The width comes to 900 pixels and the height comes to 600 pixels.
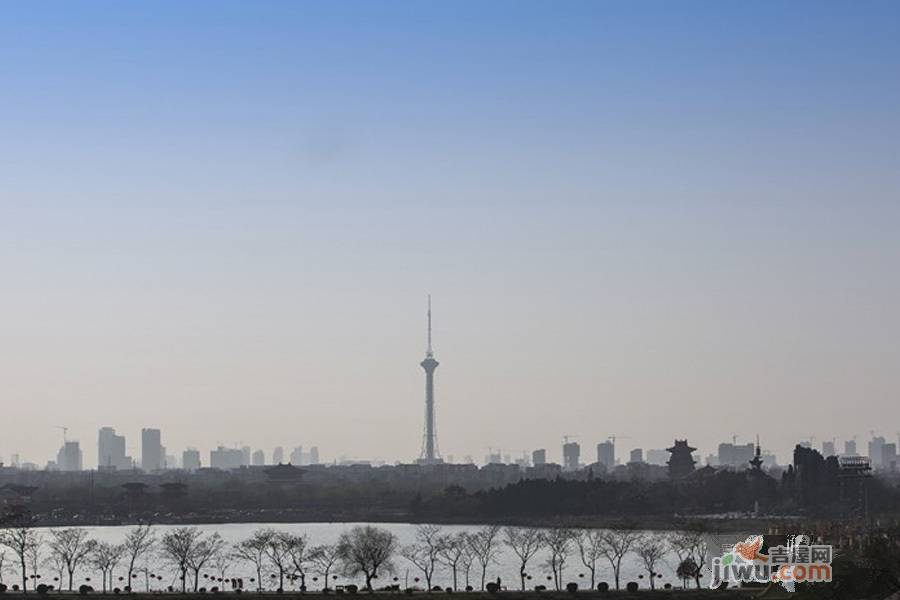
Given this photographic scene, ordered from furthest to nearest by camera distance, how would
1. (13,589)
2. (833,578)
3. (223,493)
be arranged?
(223,493) < (13,589) < (833,578)

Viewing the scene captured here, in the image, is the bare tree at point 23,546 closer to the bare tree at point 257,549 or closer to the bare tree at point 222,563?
the bare tree at point 222,563

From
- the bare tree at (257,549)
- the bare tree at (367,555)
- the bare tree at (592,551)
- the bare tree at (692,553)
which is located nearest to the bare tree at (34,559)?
the bare tree at (257,549)

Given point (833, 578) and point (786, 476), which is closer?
point (833, 578)

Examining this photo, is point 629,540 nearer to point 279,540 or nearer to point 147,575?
point 279,540

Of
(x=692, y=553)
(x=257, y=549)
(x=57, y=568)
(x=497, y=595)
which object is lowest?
(x=497, y=595)

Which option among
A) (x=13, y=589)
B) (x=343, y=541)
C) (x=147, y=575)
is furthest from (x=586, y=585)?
(x=13, y=589)

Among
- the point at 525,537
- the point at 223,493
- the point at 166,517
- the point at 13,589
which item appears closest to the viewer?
the point at 13,589

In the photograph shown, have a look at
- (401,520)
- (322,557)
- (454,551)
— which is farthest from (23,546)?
(401,520)

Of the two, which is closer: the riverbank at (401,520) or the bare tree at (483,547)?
the bare tree at (483,547)

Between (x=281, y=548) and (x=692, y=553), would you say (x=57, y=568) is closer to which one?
(x=281, y=548)

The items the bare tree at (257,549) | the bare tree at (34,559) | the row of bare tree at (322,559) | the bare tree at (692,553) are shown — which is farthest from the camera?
the bare tree at (34,559)

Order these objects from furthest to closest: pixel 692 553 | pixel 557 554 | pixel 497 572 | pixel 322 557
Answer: pixel 557 554 < pixel 497 572 < pixel 692 553 < pixel 322 557
